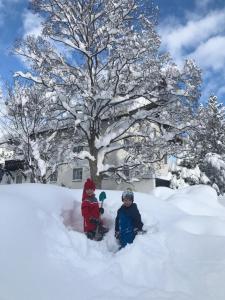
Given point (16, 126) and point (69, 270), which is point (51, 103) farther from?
point (69, 270)

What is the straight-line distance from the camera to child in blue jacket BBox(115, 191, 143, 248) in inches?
331

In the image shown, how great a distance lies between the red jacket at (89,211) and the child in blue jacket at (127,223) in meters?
0.65

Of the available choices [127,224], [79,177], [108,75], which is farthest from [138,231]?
[79,177]

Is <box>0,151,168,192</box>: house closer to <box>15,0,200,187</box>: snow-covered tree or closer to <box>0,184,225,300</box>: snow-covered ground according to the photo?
<box>15,0,200,187</box>: snow-covered tree

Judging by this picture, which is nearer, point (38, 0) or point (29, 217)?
point (29, 217)

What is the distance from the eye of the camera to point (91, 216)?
30.2 ft

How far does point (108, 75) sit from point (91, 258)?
15.3m

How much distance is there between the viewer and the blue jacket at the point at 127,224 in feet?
27.5

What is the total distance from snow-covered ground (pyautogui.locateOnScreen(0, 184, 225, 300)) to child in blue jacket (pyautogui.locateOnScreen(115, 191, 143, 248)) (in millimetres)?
303

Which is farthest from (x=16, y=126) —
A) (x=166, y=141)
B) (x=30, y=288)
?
(x=30, y=288)

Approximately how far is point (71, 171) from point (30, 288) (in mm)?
31848

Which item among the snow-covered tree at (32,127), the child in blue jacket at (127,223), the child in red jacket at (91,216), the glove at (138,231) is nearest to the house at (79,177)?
the snow-covered tree at (32,127)

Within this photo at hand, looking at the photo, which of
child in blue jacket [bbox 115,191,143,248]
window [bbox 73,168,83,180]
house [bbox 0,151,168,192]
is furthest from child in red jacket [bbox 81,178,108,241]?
window [bbox 73,168,83,180]

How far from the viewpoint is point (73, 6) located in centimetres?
2183
